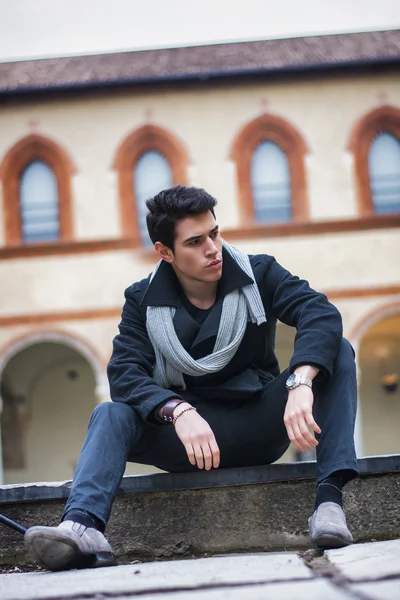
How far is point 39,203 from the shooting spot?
15.7 m

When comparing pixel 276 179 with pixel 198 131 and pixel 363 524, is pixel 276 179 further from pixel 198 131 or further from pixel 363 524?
pixel 363 524

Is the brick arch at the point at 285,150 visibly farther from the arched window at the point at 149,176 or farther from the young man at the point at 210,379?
the young man at the point at 210,379

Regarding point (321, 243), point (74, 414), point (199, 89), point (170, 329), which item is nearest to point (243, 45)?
point (199, 89)

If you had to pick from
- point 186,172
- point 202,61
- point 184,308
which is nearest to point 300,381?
point 184,308

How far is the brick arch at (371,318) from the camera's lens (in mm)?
15016

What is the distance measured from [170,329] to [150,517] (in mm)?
666

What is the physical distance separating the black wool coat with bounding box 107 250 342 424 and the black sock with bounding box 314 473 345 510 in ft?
1.08

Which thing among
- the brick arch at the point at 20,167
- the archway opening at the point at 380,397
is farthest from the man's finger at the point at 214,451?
the archway opening at the point at 380,397

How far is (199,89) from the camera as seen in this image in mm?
15641

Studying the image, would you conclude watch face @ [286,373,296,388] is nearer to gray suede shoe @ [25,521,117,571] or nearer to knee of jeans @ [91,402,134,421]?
knee of jeans @ [91,402,134,421]

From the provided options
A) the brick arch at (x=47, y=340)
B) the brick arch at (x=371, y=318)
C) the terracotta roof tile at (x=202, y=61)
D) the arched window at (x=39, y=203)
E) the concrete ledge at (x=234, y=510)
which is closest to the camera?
the concrete ledge at (x=234, y=510)

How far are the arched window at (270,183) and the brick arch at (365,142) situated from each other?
110 centimetres

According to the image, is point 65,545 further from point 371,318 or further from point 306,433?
point 371,318

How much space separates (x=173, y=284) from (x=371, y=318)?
12.0 m
